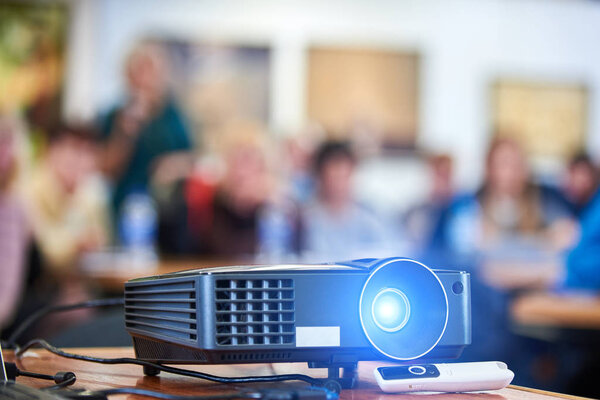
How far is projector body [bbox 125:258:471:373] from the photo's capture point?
58 cm

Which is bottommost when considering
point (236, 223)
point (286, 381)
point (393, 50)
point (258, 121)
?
point (236, 223)

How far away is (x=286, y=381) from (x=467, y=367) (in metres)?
0.16

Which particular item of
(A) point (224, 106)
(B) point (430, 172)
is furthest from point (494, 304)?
(A) point (224, 106)

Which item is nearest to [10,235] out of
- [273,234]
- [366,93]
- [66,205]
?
[66,205]

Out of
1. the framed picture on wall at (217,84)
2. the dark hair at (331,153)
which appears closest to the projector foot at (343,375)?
the dark hair at (331,153)

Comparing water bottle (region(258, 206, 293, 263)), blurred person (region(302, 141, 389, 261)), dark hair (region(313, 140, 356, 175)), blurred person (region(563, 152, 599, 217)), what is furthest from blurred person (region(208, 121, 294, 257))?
blurred person (region(563, 152, 599, 217))

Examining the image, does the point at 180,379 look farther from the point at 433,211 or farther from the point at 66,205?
the point at 433,211

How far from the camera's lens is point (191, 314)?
598 millimetres

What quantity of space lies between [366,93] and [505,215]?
177 cm

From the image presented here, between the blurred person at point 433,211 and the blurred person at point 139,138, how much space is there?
1846 mm

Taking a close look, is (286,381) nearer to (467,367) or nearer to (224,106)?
(467,367)

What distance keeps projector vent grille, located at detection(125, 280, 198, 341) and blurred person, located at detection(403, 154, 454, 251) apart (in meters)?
4.09

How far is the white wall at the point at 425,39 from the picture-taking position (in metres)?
5.73

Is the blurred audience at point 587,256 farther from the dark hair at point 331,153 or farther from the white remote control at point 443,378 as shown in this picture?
the dark hair at point 331,153
